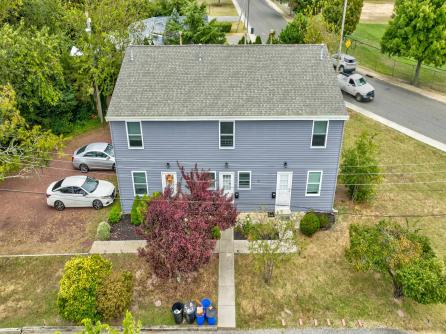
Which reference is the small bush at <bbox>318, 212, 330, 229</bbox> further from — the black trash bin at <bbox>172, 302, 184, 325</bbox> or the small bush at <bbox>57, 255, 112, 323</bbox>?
the small bush at <bbox>57, 255, 112, 323</bbox>

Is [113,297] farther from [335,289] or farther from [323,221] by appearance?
[323,221]

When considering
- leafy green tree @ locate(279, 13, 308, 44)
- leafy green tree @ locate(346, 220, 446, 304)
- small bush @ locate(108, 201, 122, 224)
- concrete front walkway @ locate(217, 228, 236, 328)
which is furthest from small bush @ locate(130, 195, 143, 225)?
leafy green tree @ locate(279, 13, 308, 44)

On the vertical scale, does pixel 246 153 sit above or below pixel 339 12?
below

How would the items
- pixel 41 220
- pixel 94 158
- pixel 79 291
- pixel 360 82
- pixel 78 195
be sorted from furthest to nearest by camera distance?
1. pixel 360 82
2. pixel 94 158
3. pixel 78 195
4. pixel 41 220
5. pixel 79 291

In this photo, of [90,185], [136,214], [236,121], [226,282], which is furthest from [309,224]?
[90,185]

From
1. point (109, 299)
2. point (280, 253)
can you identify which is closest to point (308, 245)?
point (280, 253)

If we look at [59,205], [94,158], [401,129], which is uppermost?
[94,158]

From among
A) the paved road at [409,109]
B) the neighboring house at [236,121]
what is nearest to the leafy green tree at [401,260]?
the neighboring house at [236,121]

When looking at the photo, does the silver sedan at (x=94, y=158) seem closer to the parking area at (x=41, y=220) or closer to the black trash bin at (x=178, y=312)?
the parking area at (x=41, y=220)
